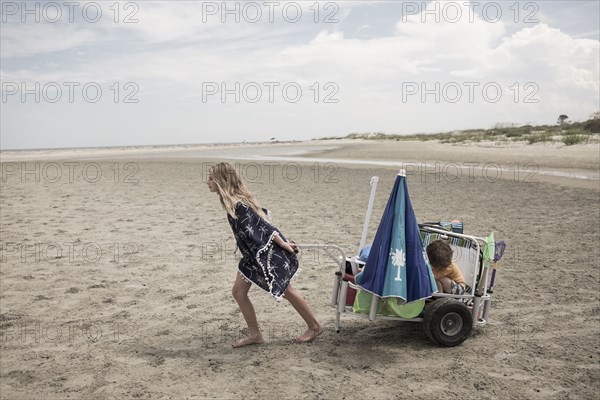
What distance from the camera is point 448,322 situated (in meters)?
4.96

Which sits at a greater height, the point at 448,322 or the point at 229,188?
the point at 229,188

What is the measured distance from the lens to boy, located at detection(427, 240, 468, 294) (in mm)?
5039

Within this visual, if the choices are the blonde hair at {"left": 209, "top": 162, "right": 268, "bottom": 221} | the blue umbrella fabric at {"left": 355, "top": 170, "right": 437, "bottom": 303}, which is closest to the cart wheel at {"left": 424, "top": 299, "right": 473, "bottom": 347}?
the blue umbrella fabric at {"left": 355, "top": 170, "right": 437, "bottom": 303}

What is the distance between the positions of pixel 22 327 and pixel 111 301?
3.39 ft

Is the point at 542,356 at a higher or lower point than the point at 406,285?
lower

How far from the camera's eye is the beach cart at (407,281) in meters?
4.62

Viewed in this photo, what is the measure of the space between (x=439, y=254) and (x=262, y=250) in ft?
5.79

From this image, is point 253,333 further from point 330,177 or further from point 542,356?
point 330,177

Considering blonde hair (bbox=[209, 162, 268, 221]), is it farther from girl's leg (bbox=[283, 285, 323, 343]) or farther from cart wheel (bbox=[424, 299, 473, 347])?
cart wheel (bbox=[424, 299, 473, 347])

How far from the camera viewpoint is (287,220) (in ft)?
37.1

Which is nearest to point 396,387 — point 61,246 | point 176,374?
point 176,374

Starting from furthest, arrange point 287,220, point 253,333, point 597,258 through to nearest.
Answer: point 287,220, point 597,258, point 253,333

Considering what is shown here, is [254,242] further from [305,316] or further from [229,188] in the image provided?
[305,316]

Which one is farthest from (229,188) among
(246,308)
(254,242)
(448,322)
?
(448,322)
